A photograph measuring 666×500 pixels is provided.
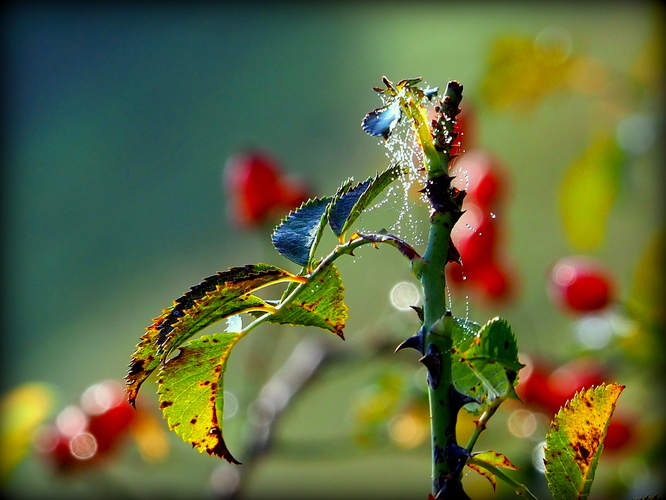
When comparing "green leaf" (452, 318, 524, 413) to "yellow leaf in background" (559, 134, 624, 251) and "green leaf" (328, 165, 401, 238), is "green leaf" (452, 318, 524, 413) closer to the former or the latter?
"green leaf" (328, 165, 401, 238)

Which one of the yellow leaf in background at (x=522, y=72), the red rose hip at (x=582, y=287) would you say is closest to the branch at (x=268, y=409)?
the red rose hip at (x=582, y=287)

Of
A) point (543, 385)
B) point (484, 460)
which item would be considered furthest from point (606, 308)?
point (484, 460)

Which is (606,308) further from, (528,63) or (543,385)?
(528,63)

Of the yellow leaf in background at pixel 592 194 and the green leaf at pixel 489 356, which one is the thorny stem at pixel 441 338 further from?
the yellow leaf in background at pixel 592 194

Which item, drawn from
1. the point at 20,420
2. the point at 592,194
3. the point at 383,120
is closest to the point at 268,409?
the point at 20,420

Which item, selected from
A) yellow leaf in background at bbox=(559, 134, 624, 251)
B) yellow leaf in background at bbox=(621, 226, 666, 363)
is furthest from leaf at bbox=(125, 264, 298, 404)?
yellow leaf in background at bbox=(559, 134, 624, 251)

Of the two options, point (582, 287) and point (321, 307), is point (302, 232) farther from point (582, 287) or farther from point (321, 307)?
point (582, 287)
